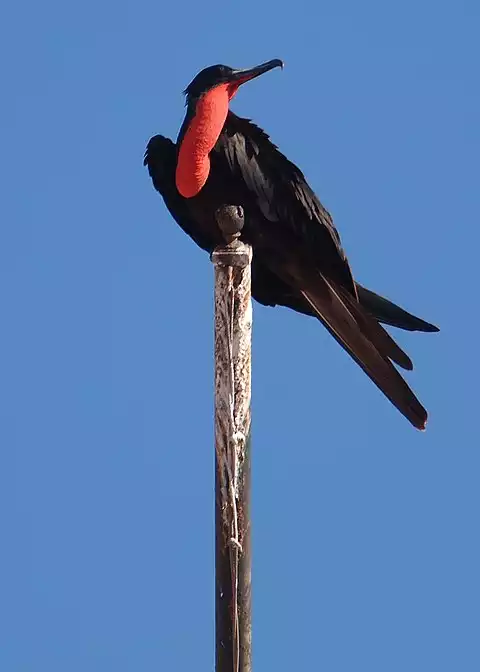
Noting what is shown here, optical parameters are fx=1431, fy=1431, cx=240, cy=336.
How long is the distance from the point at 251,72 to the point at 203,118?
0.31 metres

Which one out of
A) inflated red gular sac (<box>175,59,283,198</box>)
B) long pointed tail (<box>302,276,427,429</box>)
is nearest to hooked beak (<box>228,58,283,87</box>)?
inflated red gular sac (<box>175,59,283,198</box>)

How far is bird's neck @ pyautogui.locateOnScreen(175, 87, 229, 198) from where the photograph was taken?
15.3ft

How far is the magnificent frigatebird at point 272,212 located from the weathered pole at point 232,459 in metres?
0.99

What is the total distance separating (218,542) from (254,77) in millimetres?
1947

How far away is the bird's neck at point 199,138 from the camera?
468 centimetres

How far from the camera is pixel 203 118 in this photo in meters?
4.70

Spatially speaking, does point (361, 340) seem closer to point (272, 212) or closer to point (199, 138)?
point (272, 212)

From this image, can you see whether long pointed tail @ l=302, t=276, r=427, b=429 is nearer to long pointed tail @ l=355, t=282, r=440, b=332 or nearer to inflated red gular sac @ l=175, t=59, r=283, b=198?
long pointed tail @ l=355, t=282, r=440, b=332

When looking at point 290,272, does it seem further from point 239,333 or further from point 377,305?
point 239,333

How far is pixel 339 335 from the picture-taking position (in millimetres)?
4629

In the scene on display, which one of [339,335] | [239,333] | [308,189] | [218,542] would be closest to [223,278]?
[239,333]

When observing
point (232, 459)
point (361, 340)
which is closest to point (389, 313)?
point (361, 340)

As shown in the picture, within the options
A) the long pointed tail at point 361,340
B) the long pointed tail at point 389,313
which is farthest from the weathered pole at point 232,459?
the long pointed tail at point 389,313

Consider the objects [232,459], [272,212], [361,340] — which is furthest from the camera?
[272,212]
